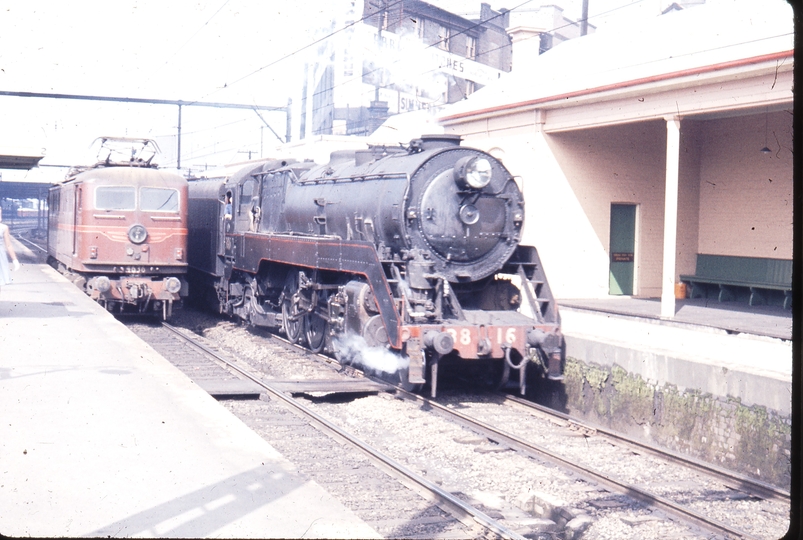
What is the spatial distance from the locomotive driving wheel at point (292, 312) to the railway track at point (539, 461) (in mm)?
2143

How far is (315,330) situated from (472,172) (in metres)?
4.19

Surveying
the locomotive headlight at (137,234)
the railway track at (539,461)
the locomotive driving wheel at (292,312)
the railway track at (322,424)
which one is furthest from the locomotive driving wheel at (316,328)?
the locomotive headlight at (137,234)

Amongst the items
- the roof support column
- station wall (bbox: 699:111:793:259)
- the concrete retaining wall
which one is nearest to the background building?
station wall (bbox: 699:111:793:259)

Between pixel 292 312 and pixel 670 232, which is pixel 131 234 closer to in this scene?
pixel 292 312

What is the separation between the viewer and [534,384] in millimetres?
10930

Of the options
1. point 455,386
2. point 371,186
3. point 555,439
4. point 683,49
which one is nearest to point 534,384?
point 455,386

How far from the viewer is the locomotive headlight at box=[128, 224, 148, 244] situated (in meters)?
14.5

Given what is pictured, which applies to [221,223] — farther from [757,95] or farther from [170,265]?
[757,95]

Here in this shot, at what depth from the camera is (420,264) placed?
9.34m

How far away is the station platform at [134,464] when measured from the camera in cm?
417

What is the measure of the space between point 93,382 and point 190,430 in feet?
6.63

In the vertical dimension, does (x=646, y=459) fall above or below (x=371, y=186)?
below

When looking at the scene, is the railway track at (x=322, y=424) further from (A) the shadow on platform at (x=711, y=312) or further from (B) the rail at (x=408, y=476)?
(A) the shadow on platform at (x=711, y=312)

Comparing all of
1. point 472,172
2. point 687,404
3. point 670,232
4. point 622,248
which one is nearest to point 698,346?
point 687,404
